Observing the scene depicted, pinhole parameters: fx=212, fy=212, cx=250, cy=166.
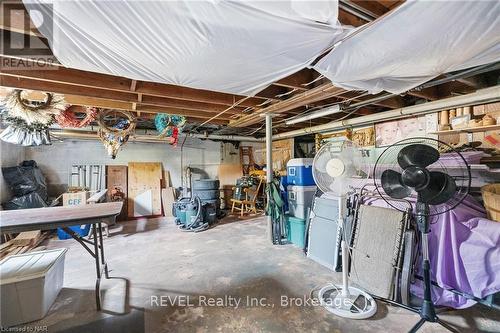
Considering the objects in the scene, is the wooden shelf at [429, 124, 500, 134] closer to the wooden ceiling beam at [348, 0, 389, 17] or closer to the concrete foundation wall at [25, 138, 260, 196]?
the wooden ceiling beam at [348, 0, 389, 17]

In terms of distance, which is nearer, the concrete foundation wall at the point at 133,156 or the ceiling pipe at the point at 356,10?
the ceiling pipe at the point at 356,10

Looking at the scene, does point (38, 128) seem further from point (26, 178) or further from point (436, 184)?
point (436, 184)

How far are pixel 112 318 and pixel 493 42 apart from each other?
11.6ft

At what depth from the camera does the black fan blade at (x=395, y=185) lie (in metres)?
1.80

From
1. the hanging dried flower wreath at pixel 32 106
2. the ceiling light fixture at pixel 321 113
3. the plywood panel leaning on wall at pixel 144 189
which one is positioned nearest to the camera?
the hanging dried flower wreath at pixel 32 106

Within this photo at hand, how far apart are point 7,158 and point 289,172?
17.8ft

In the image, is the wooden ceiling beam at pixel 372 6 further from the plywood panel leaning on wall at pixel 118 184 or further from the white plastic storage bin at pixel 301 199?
the plywood panel leaning on wall at pixel 118 184

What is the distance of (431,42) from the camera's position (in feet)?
4.14

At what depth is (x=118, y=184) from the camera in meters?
5.52

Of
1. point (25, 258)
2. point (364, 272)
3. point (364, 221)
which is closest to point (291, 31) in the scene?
point (364, 221)

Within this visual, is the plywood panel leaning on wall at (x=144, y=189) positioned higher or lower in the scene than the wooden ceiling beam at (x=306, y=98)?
lower

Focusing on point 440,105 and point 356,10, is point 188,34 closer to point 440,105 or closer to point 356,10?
point 356,10

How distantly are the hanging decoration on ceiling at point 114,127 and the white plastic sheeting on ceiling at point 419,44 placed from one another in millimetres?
3169

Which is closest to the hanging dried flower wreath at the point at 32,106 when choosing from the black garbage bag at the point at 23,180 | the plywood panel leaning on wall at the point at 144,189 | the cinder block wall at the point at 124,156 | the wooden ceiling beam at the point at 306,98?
the black garbage bag at the point at 23,180
